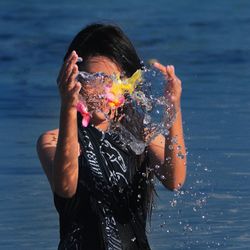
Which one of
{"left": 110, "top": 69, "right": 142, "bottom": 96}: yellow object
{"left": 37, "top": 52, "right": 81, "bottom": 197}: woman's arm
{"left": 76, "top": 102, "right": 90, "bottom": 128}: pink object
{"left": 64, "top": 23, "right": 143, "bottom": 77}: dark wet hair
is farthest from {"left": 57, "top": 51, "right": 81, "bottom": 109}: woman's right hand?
{"left": 64, "top": 23, "right": 143, "bottom": 77}: dark wet hair

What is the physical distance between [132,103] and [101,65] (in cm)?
20

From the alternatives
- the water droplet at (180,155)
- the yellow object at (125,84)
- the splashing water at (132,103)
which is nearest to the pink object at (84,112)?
the splashing water at (132,103)

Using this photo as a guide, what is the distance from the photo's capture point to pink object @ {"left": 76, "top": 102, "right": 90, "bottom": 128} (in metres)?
4.56

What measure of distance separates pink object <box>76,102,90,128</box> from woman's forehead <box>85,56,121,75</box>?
0.17 metres

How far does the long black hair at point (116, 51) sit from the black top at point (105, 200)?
4cm

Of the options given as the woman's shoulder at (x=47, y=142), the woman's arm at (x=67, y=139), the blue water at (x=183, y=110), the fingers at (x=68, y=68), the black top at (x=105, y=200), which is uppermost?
the fingers at (x=68, y=68)

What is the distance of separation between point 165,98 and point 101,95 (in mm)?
246

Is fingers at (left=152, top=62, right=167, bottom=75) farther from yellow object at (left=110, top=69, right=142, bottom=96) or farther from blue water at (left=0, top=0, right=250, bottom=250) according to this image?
blue water at (left=0, top=0, right=250, bottom=250)

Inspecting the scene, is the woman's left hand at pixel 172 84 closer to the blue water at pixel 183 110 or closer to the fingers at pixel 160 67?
the fingers at pixel 160 67

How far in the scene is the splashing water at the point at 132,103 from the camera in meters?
4.61

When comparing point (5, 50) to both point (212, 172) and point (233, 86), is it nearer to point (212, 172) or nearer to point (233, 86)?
point (233, 86)

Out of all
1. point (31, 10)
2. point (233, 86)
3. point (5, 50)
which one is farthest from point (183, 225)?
point (31, 10)

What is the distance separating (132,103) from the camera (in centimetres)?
480

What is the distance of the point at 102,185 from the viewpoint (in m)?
4.64
